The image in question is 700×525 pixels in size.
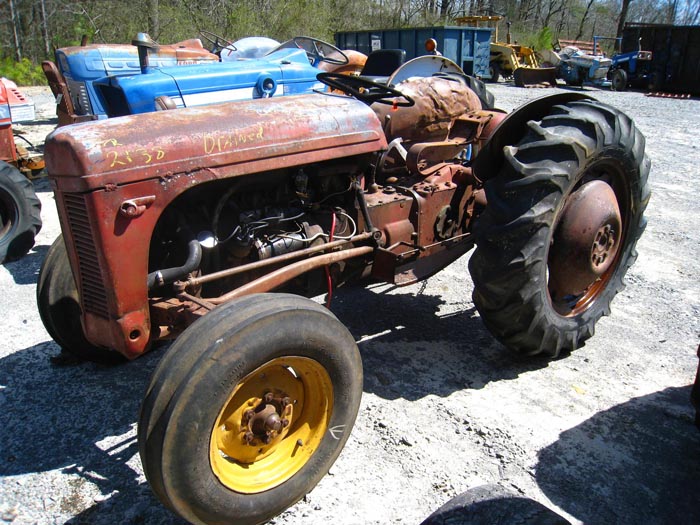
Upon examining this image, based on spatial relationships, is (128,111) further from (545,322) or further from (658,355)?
(658,355)

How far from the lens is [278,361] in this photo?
7.68 feet

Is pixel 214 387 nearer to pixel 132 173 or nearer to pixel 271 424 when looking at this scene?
pixel 271 424

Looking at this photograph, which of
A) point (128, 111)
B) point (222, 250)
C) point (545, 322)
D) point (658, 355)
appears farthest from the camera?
point (128, 111)

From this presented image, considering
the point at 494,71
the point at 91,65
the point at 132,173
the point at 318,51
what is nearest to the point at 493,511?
the point at 132,173

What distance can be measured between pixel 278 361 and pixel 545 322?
1685mm

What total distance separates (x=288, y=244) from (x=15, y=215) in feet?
12.0

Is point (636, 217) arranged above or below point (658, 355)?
above

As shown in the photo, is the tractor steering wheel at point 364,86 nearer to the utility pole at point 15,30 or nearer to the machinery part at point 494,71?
the machinery part at point 494,71

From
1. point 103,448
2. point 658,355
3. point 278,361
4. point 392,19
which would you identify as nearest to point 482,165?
point 658,355

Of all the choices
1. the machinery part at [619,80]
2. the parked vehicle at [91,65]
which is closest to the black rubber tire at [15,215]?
the parked vehicle at [91,65]

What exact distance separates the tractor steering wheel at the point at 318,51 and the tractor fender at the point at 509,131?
183 inches

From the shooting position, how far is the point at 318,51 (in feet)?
26.8

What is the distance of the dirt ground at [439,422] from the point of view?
99.7 inches

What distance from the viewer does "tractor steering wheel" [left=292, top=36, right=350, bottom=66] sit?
7.91 meters
